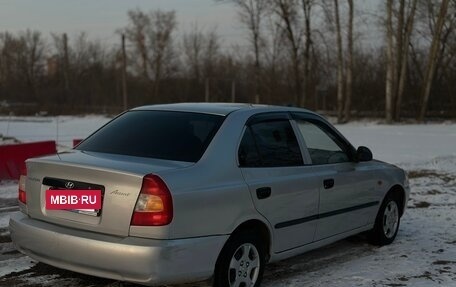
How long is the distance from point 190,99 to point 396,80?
28.7 m

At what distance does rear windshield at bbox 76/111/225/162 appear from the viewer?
4.36 metres

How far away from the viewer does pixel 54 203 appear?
4164 millimetres

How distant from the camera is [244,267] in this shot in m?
4.44

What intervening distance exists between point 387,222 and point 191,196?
3.37 m

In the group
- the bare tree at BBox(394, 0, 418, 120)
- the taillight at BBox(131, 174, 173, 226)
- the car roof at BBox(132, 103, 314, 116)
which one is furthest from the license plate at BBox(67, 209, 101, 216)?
the bare tree at BBox(394, 0, 418, 120)

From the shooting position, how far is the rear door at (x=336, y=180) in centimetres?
526

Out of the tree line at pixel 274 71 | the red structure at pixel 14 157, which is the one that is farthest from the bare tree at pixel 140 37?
the red structure at pixel 14 157

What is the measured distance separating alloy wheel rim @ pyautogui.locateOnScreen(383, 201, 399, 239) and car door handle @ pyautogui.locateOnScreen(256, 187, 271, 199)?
2.42m

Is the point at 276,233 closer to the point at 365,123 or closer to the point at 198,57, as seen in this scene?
the point at 365,123

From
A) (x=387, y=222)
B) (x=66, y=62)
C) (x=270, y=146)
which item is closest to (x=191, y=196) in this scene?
(x=270, y=146)

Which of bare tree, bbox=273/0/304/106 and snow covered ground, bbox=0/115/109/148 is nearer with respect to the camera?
snow covered ground, bbox=0/115/109/148

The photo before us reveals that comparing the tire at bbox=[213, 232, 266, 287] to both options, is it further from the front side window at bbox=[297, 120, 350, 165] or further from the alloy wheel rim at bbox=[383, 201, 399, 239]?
the alloy wheel rim at bbox=[383, 201, 399, 239]

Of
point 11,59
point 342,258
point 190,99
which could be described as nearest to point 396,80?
point 190,99

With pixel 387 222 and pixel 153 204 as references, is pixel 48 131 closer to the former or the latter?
pixel 387 222
